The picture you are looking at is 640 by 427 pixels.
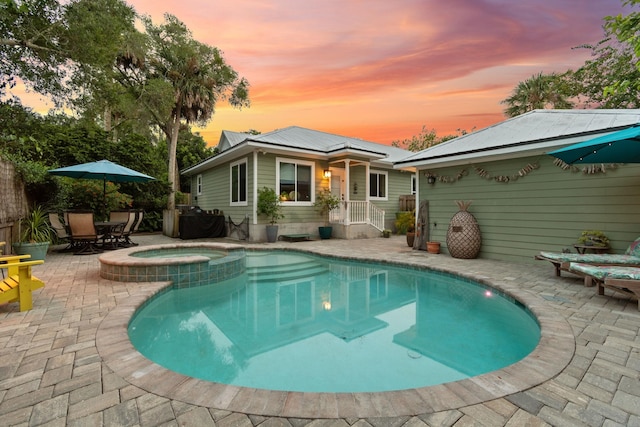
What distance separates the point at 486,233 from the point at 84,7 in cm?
1292

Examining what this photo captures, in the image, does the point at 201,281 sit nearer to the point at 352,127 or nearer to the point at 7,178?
the point at 7,178

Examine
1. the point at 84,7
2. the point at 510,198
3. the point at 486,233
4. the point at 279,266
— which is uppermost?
the point at 84,7

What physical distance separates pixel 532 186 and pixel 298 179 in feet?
22.7

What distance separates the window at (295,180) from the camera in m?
10.5

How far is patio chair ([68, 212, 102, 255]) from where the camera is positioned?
7.17 metres

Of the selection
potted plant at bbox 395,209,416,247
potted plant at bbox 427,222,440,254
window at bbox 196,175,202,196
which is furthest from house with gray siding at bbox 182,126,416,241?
potted plant at bbox 427,222,440,254

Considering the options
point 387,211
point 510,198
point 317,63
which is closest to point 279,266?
point 510,198

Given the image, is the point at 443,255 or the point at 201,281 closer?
the point at 201,281

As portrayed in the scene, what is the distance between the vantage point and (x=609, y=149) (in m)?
4.34

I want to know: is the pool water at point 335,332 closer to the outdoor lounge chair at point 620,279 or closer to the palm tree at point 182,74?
the outdoor lounge chair at point 620,279

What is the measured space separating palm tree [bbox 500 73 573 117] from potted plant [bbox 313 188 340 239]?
14.6 m

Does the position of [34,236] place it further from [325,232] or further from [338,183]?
[338,183]

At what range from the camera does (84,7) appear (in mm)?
9008

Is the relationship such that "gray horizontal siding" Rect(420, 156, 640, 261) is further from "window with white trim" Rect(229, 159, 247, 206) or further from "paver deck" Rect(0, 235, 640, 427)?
"window with white trim" Rect(229, 159, 247, 206)
